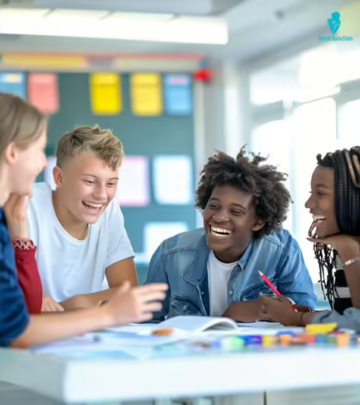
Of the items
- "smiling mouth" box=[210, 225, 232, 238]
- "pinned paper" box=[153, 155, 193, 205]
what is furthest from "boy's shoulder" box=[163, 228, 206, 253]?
"pinned paper" box=[153, 155, 193, 205]

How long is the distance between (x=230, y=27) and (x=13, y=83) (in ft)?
5.60

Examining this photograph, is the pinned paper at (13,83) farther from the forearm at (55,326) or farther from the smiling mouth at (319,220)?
the forearm at (55,326)

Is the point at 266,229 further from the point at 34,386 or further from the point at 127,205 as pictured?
the point at 127,205

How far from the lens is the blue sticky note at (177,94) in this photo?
5.48m

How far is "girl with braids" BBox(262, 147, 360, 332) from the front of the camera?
1757mm

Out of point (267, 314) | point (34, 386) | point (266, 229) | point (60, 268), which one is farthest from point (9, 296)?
point (266, 229)

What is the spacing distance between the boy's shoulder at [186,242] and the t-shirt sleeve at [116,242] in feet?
0.47

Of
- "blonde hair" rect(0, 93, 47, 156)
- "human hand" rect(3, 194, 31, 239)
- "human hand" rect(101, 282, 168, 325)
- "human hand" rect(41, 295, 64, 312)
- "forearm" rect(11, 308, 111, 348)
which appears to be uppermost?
"blonde hair" rect(0, 93, 47, 156)

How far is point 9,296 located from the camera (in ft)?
4.25

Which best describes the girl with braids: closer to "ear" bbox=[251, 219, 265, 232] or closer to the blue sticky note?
"ear" bbox=[251, 219, 265, 232]

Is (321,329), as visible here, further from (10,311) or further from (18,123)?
(18,123)

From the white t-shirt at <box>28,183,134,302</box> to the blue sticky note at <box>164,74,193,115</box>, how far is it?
310 centimetres

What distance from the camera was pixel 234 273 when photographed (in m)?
2.30

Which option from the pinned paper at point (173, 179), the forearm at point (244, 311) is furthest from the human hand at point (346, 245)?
the pinned paper at point (173, 179)
